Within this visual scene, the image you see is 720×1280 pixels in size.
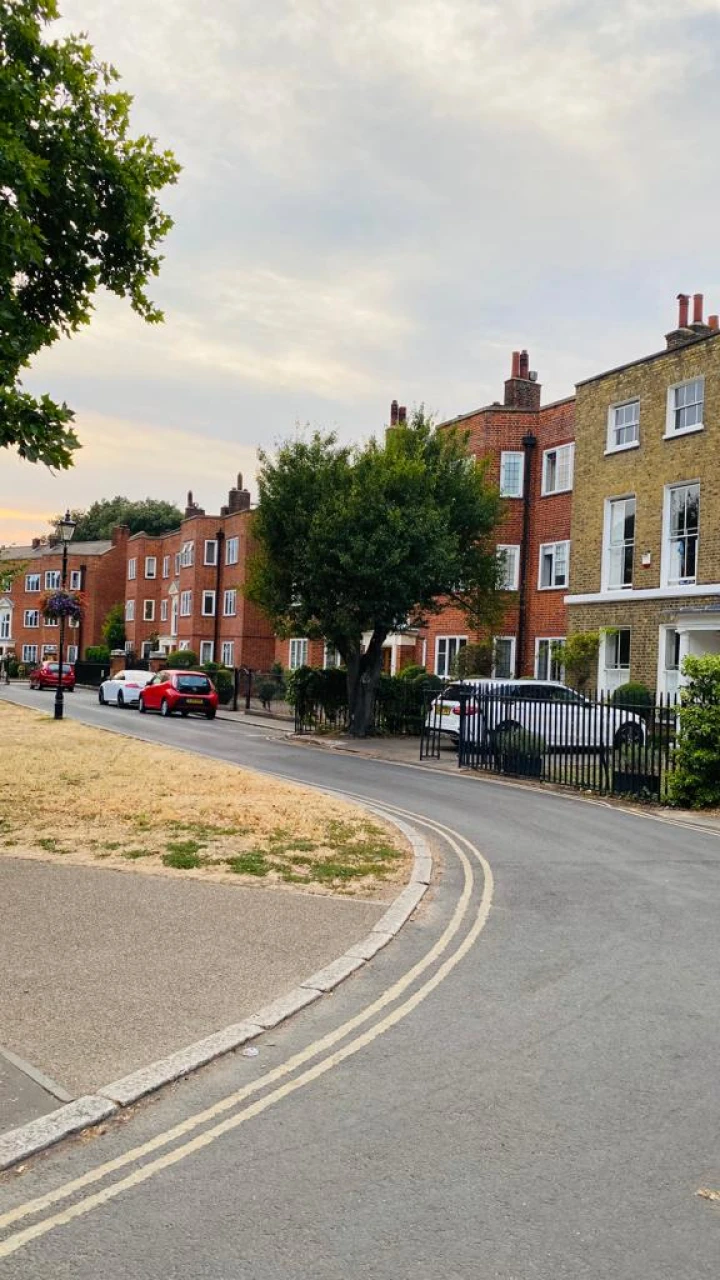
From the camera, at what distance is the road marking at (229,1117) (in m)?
3.78

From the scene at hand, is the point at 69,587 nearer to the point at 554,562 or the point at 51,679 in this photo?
the point at 51,679

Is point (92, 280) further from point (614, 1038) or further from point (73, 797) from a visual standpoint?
point (614, 1038)

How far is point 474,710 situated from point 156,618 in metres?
51.8

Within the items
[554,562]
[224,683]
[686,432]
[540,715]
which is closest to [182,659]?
[224,683]

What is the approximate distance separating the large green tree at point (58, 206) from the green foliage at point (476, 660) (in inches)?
899

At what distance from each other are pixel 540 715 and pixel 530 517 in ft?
50.0

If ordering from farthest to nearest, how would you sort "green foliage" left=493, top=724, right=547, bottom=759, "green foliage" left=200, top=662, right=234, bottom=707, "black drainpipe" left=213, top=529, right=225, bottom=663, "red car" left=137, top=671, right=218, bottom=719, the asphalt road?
"black drainpipe" left=213, top=529, right=225, bottom=663
"green foliage" left=200, top=662, right=234, bottom=707
"red car" left=137, top=671, right=218, bottom=719
"green foliage" left=493, top=724, right=547, bottom=759
the asphalt road

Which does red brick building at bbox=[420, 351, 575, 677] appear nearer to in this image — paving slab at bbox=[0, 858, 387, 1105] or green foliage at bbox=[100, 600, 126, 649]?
paving slab at bbox=[0, 858, 387, 1105]

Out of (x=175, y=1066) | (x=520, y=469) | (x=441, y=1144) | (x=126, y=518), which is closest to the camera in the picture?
(x=441, y=1144)

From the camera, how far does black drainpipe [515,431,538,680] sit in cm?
3422

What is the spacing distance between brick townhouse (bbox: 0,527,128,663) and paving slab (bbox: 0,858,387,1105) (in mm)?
70293

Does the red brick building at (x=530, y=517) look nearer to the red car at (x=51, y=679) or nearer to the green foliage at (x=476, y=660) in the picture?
the green foliage at (x=476, y=660)

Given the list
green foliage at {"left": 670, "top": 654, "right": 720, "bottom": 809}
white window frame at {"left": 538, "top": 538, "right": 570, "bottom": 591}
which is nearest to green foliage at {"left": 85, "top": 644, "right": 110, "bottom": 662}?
white window frame at {"left": 538, "top": 538, "right": 570, "bottom": 591}

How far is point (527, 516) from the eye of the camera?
34719mm
